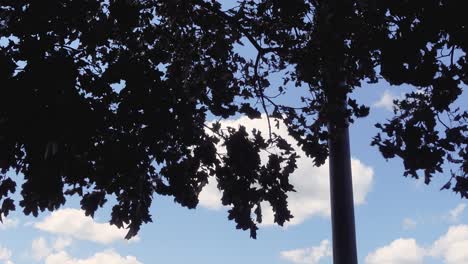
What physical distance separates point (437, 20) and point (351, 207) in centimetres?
215

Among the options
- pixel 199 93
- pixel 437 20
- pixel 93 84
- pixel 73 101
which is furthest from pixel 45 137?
pixel 437 20

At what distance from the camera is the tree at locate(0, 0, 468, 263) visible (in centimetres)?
424

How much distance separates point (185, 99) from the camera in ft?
17.0

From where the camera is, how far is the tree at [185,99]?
13.9 ft

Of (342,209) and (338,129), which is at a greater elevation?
(338,129)

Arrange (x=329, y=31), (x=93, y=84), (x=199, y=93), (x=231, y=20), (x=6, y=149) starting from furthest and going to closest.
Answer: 1. (x=231, y=20)
2. (x=199, y=93)
3. (x=329, y=31)
4. (x=93, y=84)
5. (x=6, y=149)

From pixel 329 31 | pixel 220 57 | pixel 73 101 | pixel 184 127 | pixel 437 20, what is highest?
pixel 220 57

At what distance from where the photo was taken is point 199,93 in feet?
21.1

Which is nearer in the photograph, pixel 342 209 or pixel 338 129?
pixel 342 209

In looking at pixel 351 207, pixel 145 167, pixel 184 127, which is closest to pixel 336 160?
pixel 351 207

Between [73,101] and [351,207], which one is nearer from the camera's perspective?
[73,101]

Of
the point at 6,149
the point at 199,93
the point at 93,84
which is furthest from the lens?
the point at 199,93

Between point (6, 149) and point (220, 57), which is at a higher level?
point (220, 57)

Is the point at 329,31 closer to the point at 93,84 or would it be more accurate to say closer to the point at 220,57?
the point at 220,57
